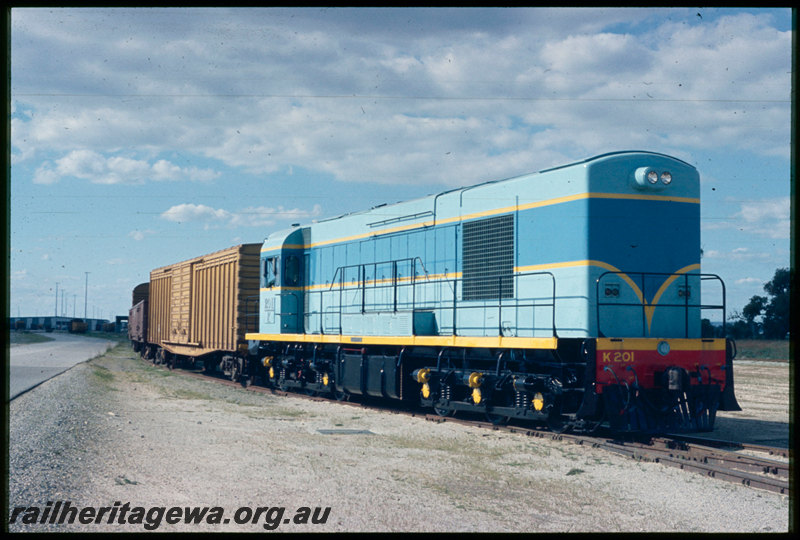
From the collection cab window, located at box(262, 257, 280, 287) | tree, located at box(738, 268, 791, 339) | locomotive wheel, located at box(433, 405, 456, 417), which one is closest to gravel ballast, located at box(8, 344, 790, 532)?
locomotive wheel, located at box(433, 405, 456, 417)

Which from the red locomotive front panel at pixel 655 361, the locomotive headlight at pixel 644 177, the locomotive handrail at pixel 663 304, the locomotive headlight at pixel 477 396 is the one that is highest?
the locomotive headlight at pixel 644 177

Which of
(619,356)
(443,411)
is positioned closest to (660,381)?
(619,356)

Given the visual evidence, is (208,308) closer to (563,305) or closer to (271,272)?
(271,272)

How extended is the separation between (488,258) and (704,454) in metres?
4.56

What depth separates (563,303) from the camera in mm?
10859

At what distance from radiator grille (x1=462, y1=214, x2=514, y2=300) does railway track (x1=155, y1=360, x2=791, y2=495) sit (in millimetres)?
2163

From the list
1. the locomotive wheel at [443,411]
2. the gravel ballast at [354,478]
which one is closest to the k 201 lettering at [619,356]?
the gravel ballast at [354,478]

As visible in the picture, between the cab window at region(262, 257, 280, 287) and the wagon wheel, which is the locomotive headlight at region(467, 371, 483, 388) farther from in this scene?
the wagon wheel

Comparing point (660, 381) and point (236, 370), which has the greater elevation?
point (660, 381)

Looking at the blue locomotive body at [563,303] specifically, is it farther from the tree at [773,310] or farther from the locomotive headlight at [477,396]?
the tree at [773,310]

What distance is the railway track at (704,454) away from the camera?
800 cm

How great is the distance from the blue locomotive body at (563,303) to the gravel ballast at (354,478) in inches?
33.4

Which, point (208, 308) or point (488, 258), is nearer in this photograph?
point (488, 258)
